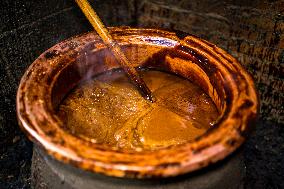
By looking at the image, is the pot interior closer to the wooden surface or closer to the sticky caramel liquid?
the sticky caramel liquid

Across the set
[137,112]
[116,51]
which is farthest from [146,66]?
[137,112]

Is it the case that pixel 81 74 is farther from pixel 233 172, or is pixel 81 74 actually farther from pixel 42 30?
pixel 233 172

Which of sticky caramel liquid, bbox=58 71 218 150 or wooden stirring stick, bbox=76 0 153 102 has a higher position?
wooden stirring stick, bbox=76 0 153 102

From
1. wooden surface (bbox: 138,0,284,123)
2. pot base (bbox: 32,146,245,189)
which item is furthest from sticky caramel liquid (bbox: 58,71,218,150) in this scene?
wooden surface (bbox: 138,0,284,123)

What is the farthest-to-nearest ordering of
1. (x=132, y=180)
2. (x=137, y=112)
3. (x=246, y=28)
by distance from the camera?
1. (x=246, y=28)
2. (x=137, y=112)
3. (x=132, y=180)

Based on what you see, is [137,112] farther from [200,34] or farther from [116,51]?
[200,34]

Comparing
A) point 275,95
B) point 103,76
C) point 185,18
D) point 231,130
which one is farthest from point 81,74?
point 275,95

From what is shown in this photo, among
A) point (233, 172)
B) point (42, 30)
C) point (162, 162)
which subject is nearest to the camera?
point (162, 162)
